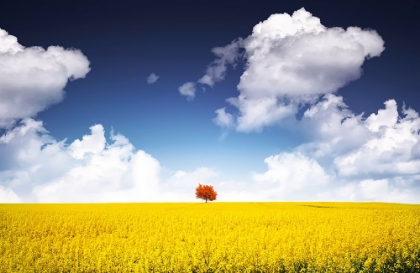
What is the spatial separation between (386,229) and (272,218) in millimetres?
8043

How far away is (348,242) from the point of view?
14.2 m

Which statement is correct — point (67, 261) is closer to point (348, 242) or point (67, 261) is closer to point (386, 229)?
point (348, 242)

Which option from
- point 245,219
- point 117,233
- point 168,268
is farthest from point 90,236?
point 245,219

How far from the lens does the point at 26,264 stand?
11156 millimetres

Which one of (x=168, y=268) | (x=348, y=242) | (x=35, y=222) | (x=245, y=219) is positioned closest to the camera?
(x=168, y=268)

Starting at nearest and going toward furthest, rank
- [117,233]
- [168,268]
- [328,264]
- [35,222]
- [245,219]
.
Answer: [168,268] → [328,264] → [117,233] → [35,222] → [245,219]

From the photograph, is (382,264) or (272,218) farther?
(272,218)

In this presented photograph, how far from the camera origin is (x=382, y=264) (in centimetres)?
1137

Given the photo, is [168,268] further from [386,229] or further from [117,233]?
[386,229]

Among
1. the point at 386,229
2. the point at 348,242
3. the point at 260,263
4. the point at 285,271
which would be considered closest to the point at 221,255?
the point at 260,263

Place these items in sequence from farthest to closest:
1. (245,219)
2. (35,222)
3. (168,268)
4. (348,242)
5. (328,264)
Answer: (245,219) → (35,222) → (348,242) → (328,264) → (168,268)

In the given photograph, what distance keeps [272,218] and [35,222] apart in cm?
1682

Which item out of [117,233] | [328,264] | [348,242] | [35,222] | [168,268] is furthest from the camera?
[35,222]

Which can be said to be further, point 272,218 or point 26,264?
point 272,218
